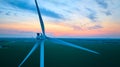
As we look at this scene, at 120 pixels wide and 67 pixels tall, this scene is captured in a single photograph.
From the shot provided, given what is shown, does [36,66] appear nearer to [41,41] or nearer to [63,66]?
[63,66]

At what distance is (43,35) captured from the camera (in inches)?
771

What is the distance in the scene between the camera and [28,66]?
33.9 meters

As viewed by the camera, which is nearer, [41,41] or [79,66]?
[41,41]

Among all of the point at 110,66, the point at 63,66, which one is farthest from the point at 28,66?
the point at 110,66

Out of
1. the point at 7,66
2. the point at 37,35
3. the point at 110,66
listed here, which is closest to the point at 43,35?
the point at 37,35

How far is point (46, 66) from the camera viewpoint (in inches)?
1345

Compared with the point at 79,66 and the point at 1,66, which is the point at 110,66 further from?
the point at 1,66

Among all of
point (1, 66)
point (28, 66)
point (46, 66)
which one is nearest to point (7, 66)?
point (1, 66)

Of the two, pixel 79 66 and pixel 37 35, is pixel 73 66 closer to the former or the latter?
pixel 79 66

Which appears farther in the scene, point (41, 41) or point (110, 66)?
point (110, 66)

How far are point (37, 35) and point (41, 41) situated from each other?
3.07 ft

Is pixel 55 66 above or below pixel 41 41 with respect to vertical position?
below

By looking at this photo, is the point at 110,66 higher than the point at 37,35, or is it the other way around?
the point at 37,35

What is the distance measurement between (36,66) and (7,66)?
20.6 ft
